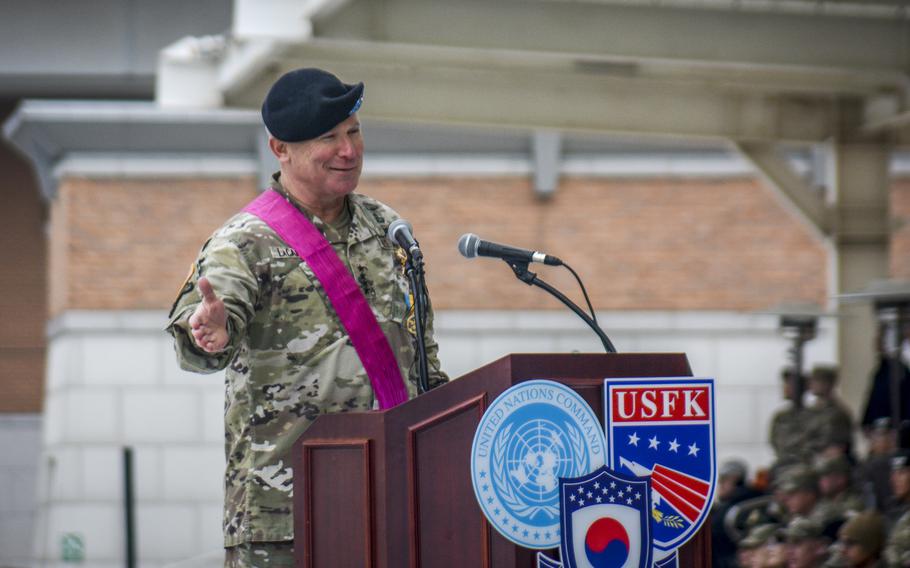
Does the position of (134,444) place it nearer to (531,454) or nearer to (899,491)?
(899,491)

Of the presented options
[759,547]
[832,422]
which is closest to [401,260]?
[759,547]

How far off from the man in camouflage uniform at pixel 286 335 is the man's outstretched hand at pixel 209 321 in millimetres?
232

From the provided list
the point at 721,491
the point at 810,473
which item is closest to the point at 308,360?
the point at 810,473

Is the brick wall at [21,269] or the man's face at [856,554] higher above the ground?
the brick wall at [21,269]

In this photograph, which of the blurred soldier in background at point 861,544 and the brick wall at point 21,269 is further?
the brick wall at point 21,269

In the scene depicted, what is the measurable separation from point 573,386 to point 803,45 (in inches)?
282

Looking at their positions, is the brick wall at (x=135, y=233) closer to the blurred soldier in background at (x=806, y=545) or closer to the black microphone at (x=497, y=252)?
the blurred soldier in background at (x=806, y=545)

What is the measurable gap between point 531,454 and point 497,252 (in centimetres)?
58

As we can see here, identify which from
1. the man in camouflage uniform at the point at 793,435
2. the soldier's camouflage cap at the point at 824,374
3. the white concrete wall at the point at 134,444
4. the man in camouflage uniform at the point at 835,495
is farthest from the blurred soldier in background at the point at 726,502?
the white concrete wall at the point at 134,444

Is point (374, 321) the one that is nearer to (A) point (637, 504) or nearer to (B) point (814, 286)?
(A) point (637, 504)

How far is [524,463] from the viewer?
126 inches

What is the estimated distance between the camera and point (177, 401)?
13.9 meters

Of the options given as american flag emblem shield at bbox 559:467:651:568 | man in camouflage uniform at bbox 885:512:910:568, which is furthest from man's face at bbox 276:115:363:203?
man in camouflage uniform at bbox 885:512:910:568

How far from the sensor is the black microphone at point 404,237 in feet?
12.1
